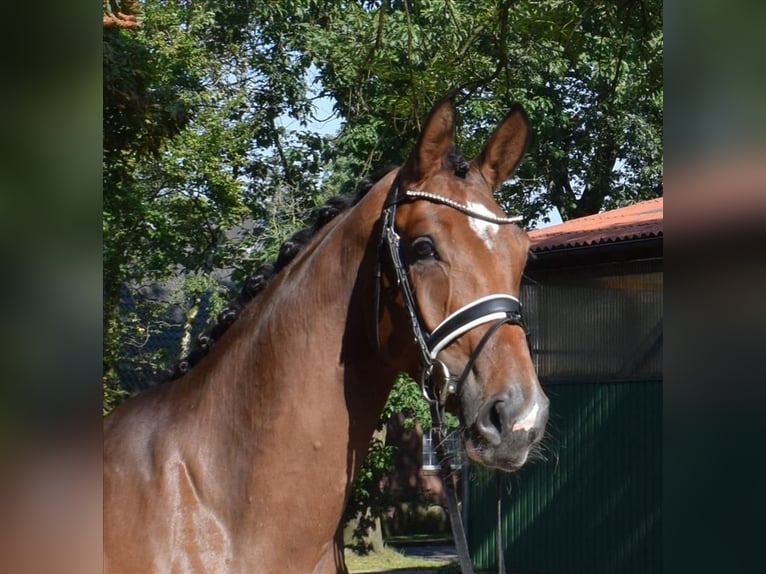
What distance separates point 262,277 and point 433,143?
0.81 metres

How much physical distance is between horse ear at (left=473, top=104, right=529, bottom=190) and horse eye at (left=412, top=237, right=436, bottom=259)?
1.27 feet

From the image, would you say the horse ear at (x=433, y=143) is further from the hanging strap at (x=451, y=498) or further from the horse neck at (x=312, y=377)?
the hanging strap at (x=451, y=498)

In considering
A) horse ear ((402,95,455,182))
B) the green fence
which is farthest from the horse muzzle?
the green fence

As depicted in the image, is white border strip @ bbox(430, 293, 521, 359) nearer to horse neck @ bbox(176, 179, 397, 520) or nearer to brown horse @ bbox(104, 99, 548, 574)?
brown horse @ bbox(104, 99, 548, 574)

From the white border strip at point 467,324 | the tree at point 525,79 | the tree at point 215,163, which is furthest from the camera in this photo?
the tree at point 215,163

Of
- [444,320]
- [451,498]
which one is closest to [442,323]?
[444,320]

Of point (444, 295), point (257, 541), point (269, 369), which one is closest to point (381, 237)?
point (444, 295)

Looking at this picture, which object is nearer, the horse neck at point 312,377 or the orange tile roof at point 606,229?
the horse neck at point 312,377

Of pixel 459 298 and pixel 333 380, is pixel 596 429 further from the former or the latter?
pixel 459 298

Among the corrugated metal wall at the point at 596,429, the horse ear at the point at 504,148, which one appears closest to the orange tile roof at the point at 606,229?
the corrugated metal wall at the point at 596,429

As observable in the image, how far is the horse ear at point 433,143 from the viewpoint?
108 inches

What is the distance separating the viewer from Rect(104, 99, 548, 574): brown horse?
8.47 ft

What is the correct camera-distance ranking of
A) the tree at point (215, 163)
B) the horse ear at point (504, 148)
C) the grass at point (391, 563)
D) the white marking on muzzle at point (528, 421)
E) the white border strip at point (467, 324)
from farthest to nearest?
the grass at point (391, 563)
the tree at point (215, 163)
the horse ear at point (504, 148)
the white border strip at point (467, 324)
the white marking on muzzle at point (528, 421)
